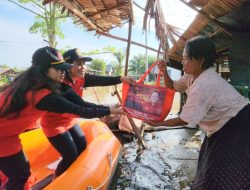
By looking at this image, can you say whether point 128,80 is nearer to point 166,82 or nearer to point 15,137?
point 166,82

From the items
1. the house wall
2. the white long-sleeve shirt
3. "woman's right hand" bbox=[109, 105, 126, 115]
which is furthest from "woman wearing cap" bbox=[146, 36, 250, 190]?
the house wall

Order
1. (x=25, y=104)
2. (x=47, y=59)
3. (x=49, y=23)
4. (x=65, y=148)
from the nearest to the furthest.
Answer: (x=25, y=104)
(x=47, y=59)
(x=65, y=148)
(x=49, y=23)

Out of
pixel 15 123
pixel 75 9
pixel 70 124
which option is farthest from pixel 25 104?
pixel 75 9

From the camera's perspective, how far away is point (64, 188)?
9.85 ft

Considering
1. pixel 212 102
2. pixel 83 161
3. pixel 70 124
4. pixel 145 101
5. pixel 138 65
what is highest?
pixel 212 102

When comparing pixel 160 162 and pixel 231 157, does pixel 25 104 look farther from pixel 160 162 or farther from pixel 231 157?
pixel 160 162

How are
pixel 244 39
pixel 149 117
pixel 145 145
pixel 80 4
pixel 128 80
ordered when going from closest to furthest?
pixel 149 117, pixel 128 80, pixel 244 39, pixel 80 4, pixel 145 145

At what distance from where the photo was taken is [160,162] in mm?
6117

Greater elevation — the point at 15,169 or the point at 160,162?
the point at 15,169

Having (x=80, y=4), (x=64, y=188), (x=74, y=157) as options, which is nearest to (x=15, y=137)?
(x=64, y=188)

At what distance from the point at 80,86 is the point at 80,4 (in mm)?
1799

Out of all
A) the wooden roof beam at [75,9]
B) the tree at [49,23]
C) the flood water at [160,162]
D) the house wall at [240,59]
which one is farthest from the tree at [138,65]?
the house wall at [240,59]

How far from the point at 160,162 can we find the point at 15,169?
12.6 feet

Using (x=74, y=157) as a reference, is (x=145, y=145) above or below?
below
